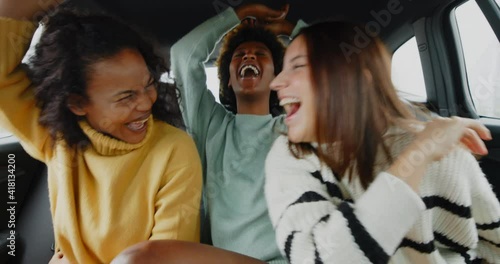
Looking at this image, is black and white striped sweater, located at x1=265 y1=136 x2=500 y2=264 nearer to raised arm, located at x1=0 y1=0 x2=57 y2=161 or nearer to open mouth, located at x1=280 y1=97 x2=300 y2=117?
open mouth, located at x1=280 y1=97 x2=300 y2=117

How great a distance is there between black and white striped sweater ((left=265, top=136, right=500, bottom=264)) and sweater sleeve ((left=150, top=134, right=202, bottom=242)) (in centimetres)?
12

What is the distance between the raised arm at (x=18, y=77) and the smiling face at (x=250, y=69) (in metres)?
0.31

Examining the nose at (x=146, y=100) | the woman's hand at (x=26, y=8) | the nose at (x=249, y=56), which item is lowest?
the nose at (x=146, y=100)

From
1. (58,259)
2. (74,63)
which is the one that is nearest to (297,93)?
(74,63)

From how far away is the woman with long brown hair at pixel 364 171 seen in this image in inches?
24.1

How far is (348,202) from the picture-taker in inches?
25.7

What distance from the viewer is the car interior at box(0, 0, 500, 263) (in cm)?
73

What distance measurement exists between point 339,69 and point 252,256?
0.31m

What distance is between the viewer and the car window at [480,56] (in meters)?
0.74

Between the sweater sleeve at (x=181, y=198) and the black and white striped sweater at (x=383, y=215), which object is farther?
the sweater sleeve at (x=181, y=198)

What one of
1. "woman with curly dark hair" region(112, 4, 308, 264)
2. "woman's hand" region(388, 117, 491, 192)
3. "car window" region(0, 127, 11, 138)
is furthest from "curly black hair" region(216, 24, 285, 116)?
"car window" region(0, 127, 11, 138)

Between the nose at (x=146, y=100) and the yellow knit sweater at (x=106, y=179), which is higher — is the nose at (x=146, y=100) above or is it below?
above

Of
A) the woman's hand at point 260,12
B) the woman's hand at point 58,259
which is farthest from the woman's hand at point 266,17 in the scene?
the woman's hand at point 58,259

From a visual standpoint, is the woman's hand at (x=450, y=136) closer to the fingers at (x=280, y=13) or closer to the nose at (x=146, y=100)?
the fingers at (x=280, y=13)
